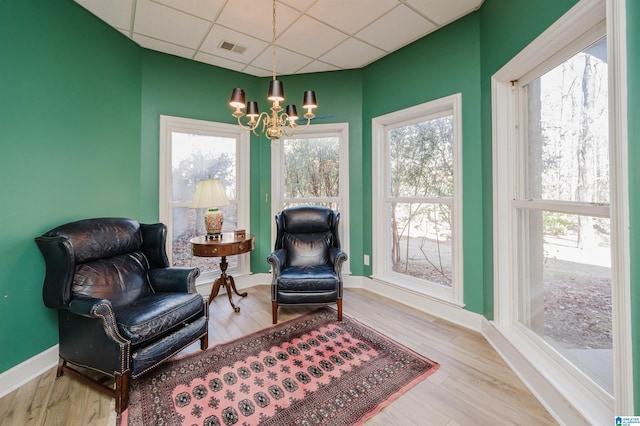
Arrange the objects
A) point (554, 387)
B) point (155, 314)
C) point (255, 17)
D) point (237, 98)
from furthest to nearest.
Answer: point (255, 17) → point (237, 98) → point (155, 314) → point (554, 387)

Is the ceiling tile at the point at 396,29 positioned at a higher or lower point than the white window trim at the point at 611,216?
higher

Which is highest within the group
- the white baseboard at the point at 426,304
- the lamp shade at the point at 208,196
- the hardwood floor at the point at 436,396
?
the lamp shade at the point at 208,196

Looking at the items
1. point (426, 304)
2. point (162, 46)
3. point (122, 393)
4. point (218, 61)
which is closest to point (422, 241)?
point (426, 304)

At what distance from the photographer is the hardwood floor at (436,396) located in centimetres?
142

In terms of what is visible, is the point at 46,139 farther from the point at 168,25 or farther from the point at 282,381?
the point at 282,381

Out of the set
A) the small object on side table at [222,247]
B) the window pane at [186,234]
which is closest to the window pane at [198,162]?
the window pane at [186,234]

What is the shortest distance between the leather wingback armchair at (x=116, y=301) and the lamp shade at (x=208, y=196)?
20.5 inches

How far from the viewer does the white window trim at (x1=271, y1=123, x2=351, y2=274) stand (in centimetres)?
344

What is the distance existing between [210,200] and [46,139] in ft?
4.12

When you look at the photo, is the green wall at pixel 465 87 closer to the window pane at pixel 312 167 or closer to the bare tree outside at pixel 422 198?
the bare tree outside at pixel 422 198

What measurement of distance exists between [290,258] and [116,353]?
1.82 meters

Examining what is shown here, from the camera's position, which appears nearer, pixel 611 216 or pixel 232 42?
pixel 611 216

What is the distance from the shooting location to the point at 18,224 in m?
1.78

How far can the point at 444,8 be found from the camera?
7.46 ft
